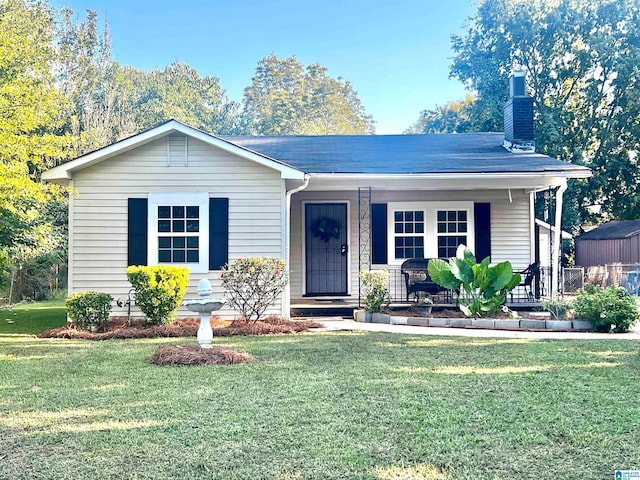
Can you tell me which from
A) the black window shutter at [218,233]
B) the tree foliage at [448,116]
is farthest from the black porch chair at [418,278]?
the tree foliage at [448,116]

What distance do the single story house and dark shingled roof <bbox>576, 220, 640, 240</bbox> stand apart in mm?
12037

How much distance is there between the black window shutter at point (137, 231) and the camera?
982cm

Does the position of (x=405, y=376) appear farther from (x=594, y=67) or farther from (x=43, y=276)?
(x=594, y=67)

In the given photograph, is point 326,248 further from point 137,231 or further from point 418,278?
point 137,231

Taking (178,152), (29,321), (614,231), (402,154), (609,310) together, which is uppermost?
(402,154)

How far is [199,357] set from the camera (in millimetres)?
6238

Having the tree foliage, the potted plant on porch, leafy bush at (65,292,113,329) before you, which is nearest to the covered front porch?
the potted plant on porch

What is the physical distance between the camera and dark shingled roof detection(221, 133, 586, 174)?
10.6 m

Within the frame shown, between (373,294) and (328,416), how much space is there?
19.6ft

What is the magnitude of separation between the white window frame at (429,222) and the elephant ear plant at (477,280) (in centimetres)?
189

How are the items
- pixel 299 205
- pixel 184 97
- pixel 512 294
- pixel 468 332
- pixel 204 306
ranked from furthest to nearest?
pixel 184 97, pixel 299 205, pixel 512 294, pixel 468 332, pixel 204 306

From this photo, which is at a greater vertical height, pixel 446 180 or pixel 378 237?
pixel 446 180

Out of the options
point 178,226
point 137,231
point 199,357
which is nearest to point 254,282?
point 178,226

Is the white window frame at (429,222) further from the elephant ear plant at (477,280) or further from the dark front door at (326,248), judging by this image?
the elephant ear plant at (477,280)
